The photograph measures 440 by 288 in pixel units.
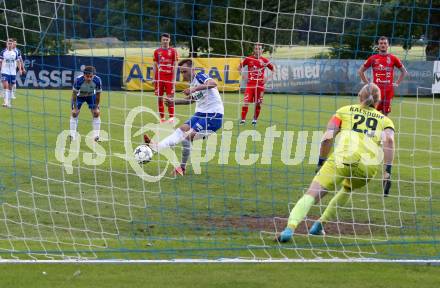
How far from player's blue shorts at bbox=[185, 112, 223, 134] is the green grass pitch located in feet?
2.45

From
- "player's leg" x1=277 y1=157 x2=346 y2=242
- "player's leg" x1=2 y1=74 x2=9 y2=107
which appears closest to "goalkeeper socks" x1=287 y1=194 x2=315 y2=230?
"player's leg" x1=277 y1=157 x2=346 y2=242

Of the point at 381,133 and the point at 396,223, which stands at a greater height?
the point at 381,133

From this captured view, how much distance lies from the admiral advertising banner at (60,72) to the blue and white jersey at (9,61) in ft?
1.20

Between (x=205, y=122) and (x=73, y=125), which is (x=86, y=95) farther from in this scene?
(x=205, y=122)

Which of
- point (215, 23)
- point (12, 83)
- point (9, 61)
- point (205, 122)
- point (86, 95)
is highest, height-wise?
point (215, 23)

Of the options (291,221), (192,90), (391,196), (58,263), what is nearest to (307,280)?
(291,221)

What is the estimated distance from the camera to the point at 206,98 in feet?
41.2

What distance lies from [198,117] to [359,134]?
4.53m

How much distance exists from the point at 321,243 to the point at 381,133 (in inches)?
52.0

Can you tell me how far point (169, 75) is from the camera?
58.0 feet

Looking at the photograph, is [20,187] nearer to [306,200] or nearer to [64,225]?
[64,225]

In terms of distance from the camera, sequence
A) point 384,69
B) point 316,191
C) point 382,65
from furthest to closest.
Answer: point 384,69 → point 382,65 → point 316,191

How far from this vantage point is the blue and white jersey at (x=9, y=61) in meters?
19.6

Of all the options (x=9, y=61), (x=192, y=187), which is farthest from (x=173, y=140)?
(x=9, y=61)
